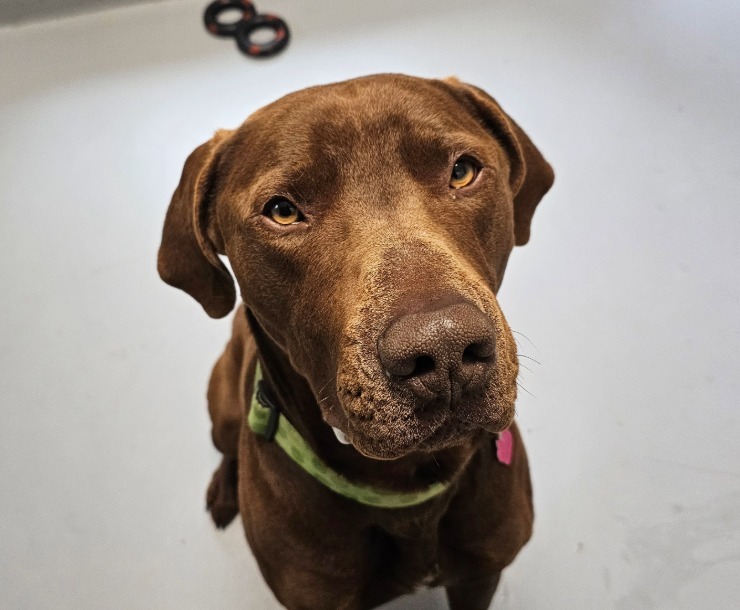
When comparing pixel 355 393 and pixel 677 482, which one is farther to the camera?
pixel 677 482

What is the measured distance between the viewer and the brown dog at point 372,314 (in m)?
0.95

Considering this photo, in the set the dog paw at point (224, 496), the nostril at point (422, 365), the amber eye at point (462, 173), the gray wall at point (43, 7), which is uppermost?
the amber eye at point (462, 173)

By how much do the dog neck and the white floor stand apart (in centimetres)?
85

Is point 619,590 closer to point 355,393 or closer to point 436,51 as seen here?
point 355,393

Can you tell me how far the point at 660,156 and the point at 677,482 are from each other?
1511mm

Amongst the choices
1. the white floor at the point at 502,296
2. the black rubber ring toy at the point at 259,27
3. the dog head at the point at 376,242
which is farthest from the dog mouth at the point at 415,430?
the black rubber ring toy at the point at 259,27

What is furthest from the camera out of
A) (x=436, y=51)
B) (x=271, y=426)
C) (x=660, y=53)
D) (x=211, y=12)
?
(x=211, y=12)

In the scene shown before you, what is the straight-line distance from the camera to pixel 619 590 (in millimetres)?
1951

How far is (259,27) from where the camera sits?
12.7 ft

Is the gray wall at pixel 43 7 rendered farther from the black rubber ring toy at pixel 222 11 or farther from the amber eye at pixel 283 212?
the amber eye at pixel 283 212

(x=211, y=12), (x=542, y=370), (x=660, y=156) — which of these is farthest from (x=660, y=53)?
(x=211, y=12)

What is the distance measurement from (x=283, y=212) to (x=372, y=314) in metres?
0.32

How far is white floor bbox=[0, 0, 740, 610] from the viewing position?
211 centimetres

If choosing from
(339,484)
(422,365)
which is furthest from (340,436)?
(422,365)
